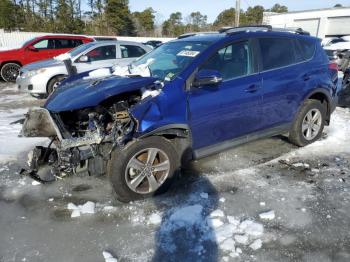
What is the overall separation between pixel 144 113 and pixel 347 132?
464cm

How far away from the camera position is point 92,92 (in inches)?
149

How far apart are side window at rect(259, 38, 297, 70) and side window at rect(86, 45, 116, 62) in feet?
19.5

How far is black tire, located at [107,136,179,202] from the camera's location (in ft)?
11.7

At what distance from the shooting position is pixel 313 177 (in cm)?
445

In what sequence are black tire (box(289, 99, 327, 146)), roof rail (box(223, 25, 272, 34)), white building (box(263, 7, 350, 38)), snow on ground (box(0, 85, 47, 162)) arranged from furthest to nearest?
white building (box(263, 7, 350, 38)) → snow on ground (box(0, 85, 47, 162)) → black tire (box(289, 99, 327, 146)) → roof rail (box(223, 25, 272, 34))

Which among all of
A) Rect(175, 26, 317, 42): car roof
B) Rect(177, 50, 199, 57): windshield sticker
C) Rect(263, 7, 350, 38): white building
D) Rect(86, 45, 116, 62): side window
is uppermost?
Rect(263, 7, 350, 38): white building

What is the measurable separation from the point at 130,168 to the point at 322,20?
3614 cm

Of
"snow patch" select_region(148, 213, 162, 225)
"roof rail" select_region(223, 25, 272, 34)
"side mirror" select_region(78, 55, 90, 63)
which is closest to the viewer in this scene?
"snow patch" select_region(148, 213, 162, 225)

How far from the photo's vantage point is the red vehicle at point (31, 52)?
12203 mm

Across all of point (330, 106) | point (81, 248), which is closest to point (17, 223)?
point (81, 248)

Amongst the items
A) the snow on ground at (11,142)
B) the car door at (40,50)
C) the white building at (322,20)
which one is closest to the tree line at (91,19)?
the white building at (322,20)

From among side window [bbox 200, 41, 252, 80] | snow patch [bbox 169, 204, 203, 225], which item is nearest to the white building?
side window [bbox 200, 41, 252, 80]

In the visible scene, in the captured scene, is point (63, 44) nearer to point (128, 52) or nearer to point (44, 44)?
point (44, 44)

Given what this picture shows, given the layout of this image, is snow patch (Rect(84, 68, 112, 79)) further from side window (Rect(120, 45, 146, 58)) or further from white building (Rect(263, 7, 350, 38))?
white building (Rect(263, 7, 350, 38))
